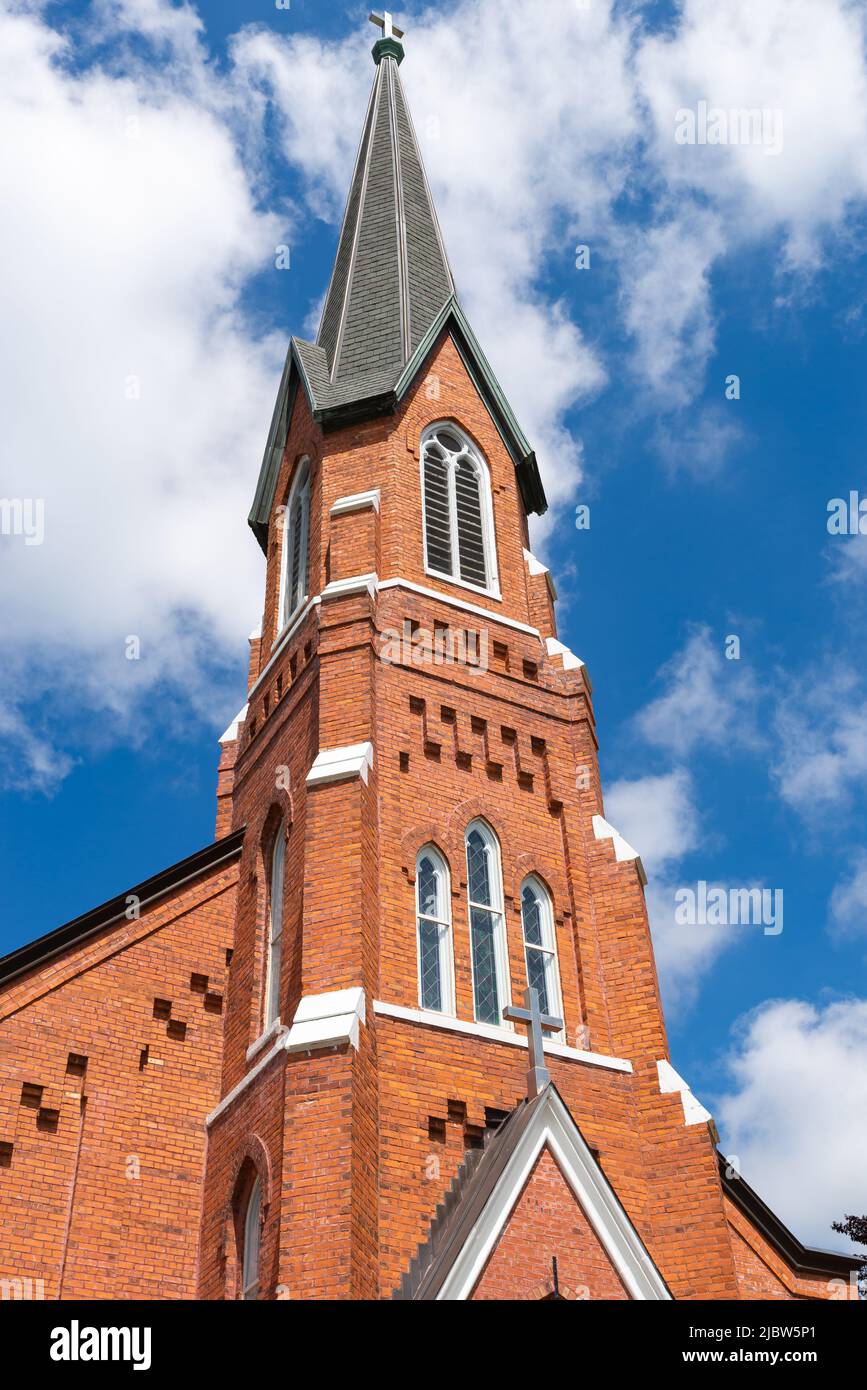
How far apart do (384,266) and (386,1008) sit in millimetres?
15790

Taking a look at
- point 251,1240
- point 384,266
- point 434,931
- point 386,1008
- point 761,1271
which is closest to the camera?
point 251,1240

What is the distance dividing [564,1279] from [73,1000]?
6.50 meters

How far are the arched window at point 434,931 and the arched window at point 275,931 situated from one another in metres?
1.68

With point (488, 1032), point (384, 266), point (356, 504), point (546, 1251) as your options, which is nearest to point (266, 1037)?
point (488, 1032)

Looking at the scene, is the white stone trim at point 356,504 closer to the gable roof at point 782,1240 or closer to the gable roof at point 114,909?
the gable roof at point 114,909

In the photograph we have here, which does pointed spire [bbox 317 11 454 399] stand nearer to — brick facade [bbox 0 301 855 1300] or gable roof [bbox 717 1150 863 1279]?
brick facade [bbox 0 301 855 1300]

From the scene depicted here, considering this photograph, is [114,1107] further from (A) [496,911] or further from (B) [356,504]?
(B) [356,504]

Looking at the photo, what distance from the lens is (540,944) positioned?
17.0 meters

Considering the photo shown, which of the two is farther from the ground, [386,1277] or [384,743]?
[384,743]

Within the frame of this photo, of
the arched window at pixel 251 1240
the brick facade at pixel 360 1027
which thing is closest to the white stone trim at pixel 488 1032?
the brick facade at pixel 360 1027

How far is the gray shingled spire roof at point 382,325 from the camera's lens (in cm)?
2238
